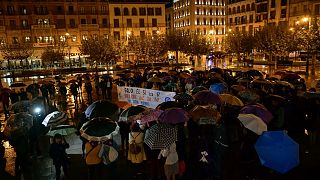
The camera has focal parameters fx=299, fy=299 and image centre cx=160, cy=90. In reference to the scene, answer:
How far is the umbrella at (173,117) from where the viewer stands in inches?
344

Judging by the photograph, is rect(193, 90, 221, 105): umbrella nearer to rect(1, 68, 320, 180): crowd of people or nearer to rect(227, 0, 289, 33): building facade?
rect(1, 68, 320, 180): crowd of people

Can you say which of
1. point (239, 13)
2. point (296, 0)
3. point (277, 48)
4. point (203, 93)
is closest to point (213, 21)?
point (239, 13)

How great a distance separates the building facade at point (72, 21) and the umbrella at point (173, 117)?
51528mm

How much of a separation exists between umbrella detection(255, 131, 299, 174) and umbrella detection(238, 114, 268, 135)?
1.30 m

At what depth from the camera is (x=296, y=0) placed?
6969 centimetres

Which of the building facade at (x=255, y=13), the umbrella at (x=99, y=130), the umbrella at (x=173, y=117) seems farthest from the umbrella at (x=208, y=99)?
the building facade at (x=255, y=13)

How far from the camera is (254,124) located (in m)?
8.23

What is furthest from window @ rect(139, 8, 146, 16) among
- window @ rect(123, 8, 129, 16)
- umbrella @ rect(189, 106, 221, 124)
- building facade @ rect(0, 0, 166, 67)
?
umbrella @ rect(189, 106, 221, 124)

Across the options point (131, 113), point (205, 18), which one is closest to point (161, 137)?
point (131, 113)

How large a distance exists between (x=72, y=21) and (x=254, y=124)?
6472 cm

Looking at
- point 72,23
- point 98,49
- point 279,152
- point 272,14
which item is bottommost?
point 279,152

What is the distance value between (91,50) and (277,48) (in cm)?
2645

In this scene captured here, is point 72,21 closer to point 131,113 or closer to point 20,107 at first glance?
point 20,107

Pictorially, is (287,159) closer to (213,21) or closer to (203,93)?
(203,93)
